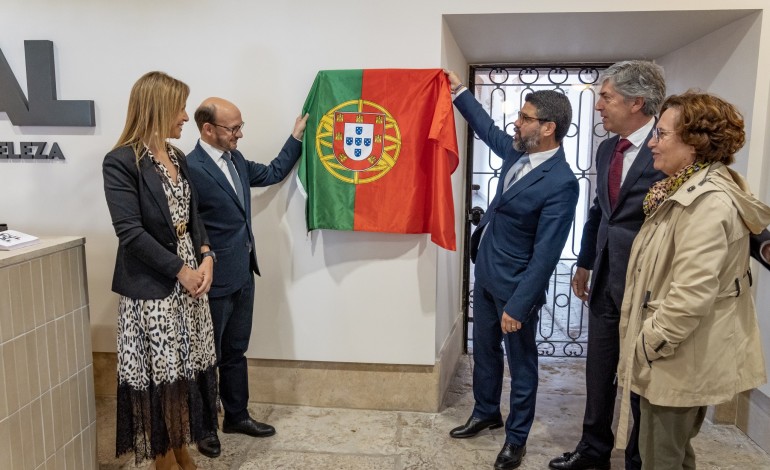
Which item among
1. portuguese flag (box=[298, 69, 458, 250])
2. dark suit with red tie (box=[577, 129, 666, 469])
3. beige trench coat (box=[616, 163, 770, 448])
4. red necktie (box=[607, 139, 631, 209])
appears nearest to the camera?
beige trench coat (box=[616, 163, 770, 448])

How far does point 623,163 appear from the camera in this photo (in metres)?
2.30

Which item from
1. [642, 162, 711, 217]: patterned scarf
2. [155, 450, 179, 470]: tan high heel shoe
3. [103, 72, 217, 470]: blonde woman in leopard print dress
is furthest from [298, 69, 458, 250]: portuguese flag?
[155, 450, 179, 470]: tan high heel shoe

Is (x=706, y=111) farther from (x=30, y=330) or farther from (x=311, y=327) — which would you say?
(x=30, y=330)

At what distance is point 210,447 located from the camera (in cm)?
261

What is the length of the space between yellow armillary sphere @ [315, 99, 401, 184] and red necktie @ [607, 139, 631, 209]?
977mm

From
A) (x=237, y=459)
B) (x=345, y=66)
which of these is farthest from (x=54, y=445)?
(x=345, y=66)

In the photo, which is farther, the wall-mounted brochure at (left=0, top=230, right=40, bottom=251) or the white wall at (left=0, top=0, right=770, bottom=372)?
the white wall at (left=0, top=0, right=770, bottom=372)

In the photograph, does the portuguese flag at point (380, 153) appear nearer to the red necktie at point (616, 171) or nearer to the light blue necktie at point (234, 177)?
the light blue necktie at point (234, 177)

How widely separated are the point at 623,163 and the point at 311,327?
170 cm

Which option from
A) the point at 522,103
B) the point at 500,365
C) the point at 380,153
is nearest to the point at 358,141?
the point at 380,153

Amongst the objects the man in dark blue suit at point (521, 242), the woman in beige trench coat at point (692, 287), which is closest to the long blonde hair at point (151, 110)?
the man in dark blue suit at point (521, 242)

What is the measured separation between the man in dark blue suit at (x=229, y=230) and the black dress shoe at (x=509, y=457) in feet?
3.54

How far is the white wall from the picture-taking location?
281 cm

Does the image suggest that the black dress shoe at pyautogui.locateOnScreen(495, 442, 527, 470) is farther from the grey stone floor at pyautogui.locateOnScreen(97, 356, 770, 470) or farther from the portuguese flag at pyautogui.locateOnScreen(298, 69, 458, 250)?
the portuguese flag at pyautogui.locateOnScreen(298, 69, 458, 250)
